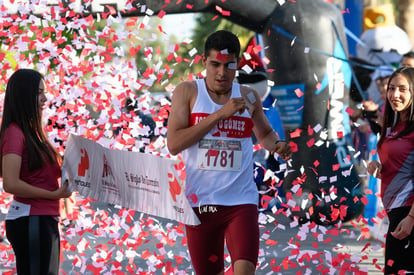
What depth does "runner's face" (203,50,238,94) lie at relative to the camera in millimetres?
4648

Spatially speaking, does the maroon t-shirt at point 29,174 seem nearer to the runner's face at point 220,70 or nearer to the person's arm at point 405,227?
the runner's face at point 220,70

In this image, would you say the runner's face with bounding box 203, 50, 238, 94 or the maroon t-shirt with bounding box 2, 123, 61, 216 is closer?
the maroon t-shirt with bounding box 2, 123, 61, 216

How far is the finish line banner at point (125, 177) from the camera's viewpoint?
16.3 feet

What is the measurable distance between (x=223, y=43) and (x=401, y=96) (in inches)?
51.0

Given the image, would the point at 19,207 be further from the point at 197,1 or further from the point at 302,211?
the point at 302,211

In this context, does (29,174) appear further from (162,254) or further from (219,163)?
(162,254)

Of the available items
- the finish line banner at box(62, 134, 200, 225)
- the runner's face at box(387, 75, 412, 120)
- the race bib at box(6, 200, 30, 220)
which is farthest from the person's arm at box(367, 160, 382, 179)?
the race bib at box(6, 200, 30, 220)

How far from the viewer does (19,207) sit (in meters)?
4.55

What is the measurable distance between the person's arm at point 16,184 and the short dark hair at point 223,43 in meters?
1.32

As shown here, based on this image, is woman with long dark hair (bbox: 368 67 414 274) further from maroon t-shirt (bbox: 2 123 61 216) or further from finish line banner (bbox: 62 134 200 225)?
maroon t-shirt (bbox: 2 123 61 216)

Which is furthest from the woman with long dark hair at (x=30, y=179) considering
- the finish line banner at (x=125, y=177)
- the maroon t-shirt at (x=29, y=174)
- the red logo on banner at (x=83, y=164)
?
the red logo on banner at (x=83, y=164)

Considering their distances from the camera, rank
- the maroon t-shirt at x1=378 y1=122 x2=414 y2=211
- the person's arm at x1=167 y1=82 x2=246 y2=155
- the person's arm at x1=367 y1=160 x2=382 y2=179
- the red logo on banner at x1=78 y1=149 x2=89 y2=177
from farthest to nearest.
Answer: the red logo on banner at x1=78 y1=149 x2=89 y2=177, the person's arm at x1=367 y1=160 x2=382 y2=179, the maroon t-shirt at x1=378 y1=122 x2=414 y2=211, the person's arm at x1=167 y1=82 x2=246 y2=155

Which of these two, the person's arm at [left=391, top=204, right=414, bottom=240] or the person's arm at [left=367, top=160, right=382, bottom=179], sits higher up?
the person's arm at [left=367, top=160, right=382, bottom=179]

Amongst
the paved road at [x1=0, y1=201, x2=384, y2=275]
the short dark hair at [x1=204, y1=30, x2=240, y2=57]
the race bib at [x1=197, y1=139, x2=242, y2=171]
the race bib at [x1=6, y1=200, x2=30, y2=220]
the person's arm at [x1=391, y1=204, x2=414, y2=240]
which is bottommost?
the paved road at [x1=0, y1=201, x2=384, y2=275]
